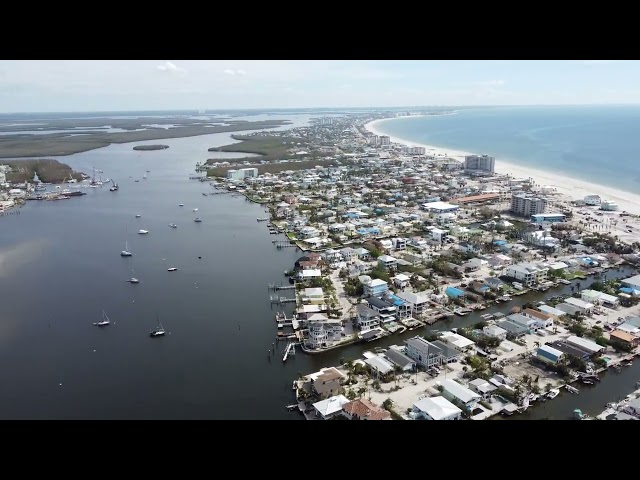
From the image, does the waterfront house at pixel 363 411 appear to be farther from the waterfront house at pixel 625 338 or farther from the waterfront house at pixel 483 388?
the waterfront house at pixel 625 338

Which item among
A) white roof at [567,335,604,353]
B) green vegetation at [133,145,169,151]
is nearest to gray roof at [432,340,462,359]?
white roof at [567,335,604,353]

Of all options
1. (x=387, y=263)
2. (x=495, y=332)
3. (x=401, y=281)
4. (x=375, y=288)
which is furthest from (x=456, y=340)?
(x=387, y=263)

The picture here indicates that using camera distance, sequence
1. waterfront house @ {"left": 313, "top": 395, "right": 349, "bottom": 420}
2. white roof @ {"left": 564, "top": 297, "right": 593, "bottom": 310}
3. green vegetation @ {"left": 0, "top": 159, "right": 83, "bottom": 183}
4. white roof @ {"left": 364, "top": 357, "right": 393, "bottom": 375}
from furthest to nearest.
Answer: green vegetation @ {"left": 0, "top": 159, "right": 83, "bottom": 183}, white roof @ {"left": 564, "top": 297, "right": 593, "bottom": 310}, white roof @ {"left": 364, "top": 357, "right": 393, "bottom": 375}, waterfront house @ {"left": 313, "top": 395, "right": 349, "bottom": 420}

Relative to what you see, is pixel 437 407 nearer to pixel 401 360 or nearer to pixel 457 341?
pixel 401 360

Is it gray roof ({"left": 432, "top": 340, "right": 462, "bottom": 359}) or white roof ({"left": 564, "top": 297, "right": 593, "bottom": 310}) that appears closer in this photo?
gray roof ({"left": 432, "top": 340, "right": 462, "bottom": 359})

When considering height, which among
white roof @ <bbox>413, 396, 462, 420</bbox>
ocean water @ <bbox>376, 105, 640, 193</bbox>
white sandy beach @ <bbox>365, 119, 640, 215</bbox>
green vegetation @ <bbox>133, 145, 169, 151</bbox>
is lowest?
white roof @ <bbox>413, 396, 462, 420</bbox>

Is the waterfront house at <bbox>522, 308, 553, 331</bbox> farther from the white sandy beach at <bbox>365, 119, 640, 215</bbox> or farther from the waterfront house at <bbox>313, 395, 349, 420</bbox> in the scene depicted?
the white sandy beach at <bbox>365, 119, 640, 215</bbox>
